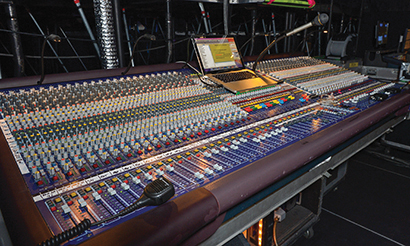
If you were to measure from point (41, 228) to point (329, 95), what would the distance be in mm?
1638

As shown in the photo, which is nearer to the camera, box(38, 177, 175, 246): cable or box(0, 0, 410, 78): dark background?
box(38, 177, 175, 246): cable

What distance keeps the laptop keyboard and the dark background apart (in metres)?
0.32

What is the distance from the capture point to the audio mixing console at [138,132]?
704 mm

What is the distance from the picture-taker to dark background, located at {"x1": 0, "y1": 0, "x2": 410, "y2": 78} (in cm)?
244

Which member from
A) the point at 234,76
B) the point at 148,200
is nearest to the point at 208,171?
the point at 148,200

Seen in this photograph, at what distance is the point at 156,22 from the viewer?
4.98 metres

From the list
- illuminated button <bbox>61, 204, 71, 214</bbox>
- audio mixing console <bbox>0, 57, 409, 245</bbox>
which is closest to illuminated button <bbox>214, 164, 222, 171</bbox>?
audio mixing console <bbox>0, 57, 409, 245</bbox>

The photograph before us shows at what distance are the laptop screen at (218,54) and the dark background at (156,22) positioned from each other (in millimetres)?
128

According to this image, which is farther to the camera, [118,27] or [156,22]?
[156,22]

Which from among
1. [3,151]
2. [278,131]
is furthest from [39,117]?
[278,131]

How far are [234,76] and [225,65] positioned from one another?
0.43 feet

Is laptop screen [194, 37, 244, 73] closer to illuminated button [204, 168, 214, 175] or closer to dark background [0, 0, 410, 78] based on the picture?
dark background [0, 0, 410, 78]

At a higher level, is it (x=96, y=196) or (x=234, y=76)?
(x=234, y=76)

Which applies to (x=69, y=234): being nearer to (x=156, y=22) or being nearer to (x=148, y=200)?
(x=148, y=200)
